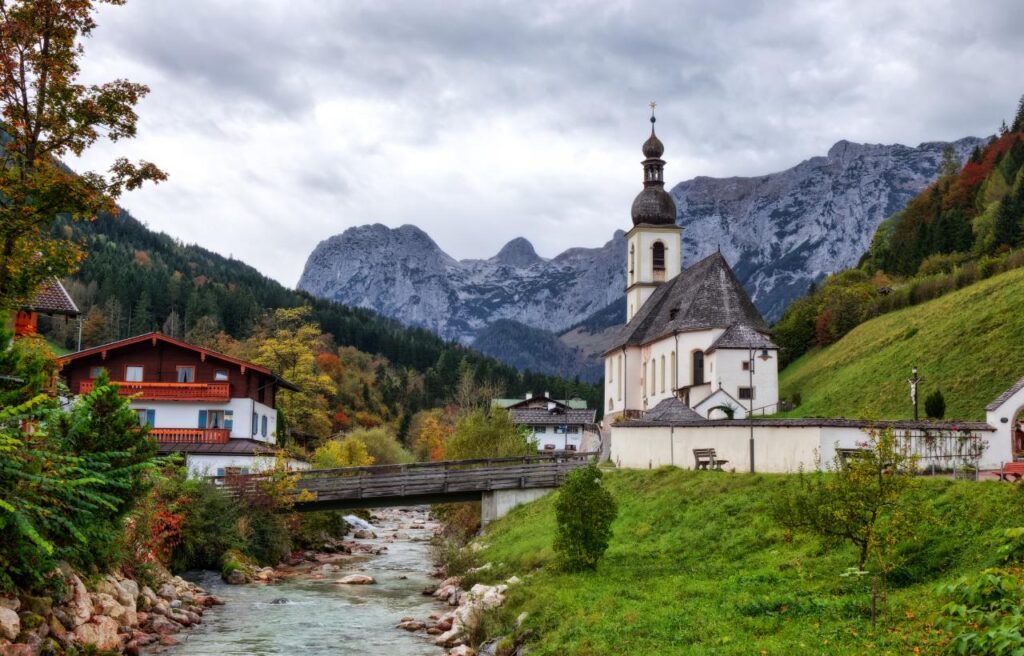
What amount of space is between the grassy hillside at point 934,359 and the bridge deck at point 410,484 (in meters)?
17.3

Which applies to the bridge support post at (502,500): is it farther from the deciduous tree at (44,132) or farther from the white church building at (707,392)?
the deciduous tree at (44,132)

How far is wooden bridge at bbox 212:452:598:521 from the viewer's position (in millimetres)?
39750

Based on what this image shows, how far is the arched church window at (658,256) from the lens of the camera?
78938 mm

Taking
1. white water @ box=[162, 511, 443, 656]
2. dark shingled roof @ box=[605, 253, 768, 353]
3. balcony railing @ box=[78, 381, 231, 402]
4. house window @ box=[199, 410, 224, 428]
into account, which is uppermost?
dark shingled roof @ box=[605, 253, 768, 353]

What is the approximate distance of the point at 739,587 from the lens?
17.5 meters

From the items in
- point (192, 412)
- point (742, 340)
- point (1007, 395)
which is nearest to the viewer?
point (1007, 395)

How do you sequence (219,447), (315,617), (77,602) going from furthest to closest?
(219,447) < (315,617) < (77,602)

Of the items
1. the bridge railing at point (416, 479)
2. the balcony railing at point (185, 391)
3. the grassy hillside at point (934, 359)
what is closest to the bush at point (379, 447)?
the balcony railing at point (185, 391)

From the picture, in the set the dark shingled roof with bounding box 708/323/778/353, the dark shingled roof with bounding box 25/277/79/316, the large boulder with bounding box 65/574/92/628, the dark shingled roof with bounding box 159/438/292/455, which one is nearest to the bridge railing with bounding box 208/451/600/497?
the dark shingled roof with bounding box 159/438/292/455

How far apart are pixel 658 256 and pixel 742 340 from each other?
26414 millimetres

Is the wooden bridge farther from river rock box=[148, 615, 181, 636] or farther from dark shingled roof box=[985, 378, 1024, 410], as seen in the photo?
dark shingled roof box=[985, 378, 1024, 410]

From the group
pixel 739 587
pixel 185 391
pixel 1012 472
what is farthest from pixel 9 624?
pixel 185 391

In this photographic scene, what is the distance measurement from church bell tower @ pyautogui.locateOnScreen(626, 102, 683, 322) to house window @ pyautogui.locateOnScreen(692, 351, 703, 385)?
70.3 feet

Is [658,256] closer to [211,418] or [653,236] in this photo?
[653,236]
